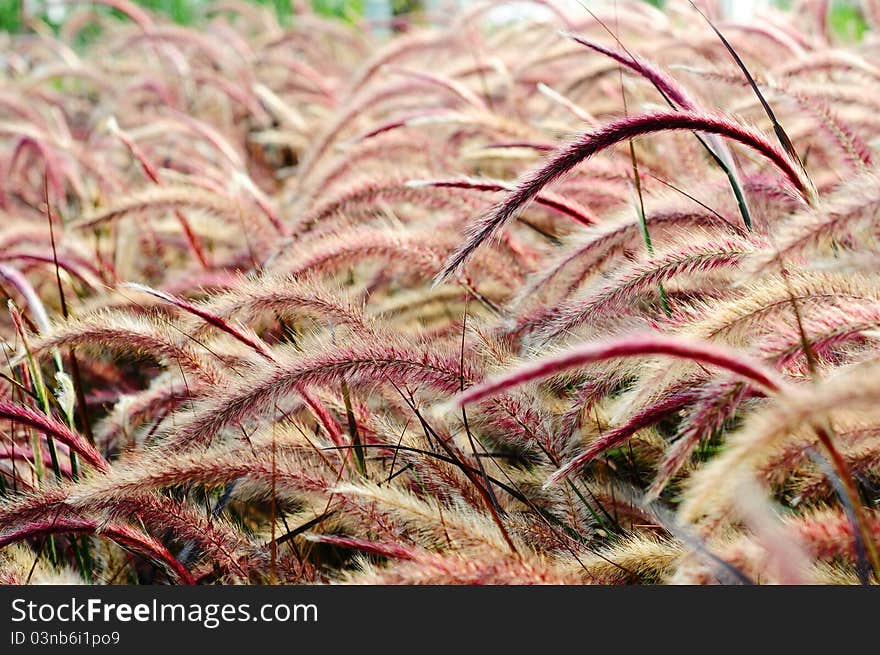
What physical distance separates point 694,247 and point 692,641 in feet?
1.67

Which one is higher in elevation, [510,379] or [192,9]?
[510,379]

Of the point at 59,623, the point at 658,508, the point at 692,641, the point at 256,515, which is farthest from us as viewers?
the point at 256,515

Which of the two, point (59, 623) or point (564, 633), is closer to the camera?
point (564, 633)

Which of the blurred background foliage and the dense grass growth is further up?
the dense grass growth

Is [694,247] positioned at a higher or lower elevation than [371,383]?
higher

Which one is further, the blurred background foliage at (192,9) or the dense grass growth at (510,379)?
the blurred background foliage at (192,9)

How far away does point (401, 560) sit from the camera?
1194 millimetres

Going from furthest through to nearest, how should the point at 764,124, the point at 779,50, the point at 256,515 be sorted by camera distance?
the point at 779,50 → the point at 764,124 → the point at 256,515

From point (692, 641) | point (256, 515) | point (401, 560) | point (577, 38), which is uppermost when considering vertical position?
point (577, 38)

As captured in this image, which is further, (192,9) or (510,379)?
(192,9)

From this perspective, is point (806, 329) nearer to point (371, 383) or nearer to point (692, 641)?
point (692, 641)

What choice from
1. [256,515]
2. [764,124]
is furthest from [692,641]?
[764,124]

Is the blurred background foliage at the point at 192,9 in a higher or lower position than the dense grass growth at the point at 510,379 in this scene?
lower

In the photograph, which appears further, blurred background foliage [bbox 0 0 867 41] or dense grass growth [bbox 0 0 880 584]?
blurred background foliage [bbox 0 0 867 41]
